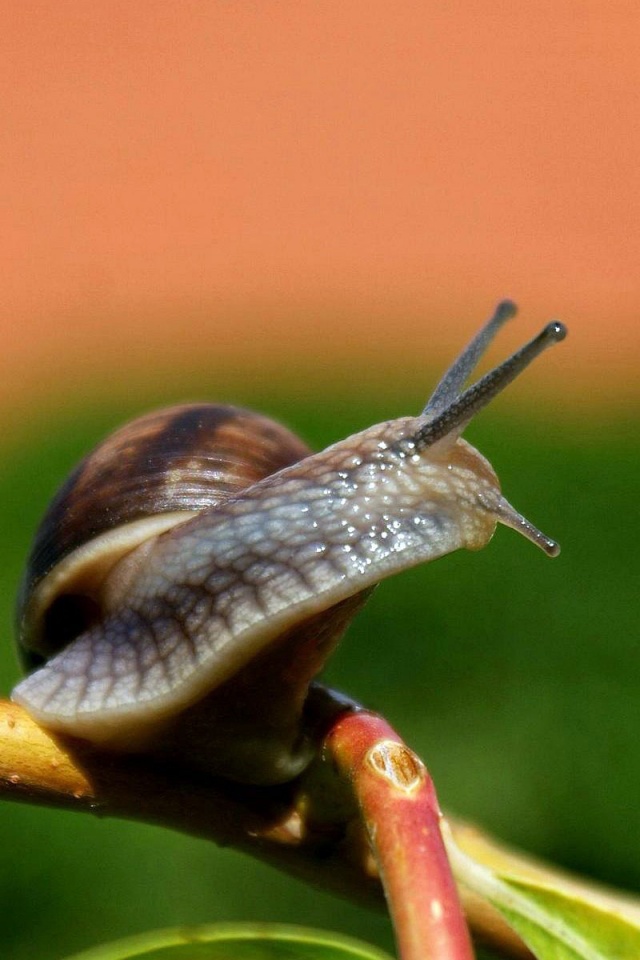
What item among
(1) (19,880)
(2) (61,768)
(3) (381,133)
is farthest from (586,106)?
(2) (61,768)

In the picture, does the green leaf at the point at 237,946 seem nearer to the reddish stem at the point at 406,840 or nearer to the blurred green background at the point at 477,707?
the reddish stem at the point at 406,840

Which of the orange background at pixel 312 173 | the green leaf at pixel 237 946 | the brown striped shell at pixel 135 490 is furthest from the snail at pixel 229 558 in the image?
the orange background at pixel 312 173

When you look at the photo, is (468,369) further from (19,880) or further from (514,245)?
(514,245)

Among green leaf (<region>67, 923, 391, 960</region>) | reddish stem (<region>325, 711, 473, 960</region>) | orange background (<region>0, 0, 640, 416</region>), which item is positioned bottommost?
orange background (<region>0, 0, 640, 416</region>)

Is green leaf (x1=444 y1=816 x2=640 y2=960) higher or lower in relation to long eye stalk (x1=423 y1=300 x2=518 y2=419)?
lower

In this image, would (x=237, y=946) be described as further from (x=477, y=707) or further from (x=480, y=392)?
(x=477, y=707)

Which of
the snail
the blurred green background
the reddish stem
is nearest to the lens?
the reddish stem

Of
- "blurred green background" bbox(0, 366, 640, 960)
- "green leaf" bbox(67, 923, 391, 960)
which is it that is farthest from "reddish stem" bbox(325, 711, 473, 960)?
"blurred green background" bbox(0, 366, 640, 960)

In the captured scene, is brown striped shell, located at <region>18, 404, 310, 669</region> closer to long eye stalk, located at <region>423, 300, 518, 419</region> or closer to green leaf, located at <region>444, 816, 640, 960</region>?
long eye stalk, located at <region>423, 300, 518, 419</region>

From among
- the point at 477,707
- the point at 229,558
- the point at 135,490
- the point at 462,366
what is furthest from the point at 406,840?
the point at 477,707
